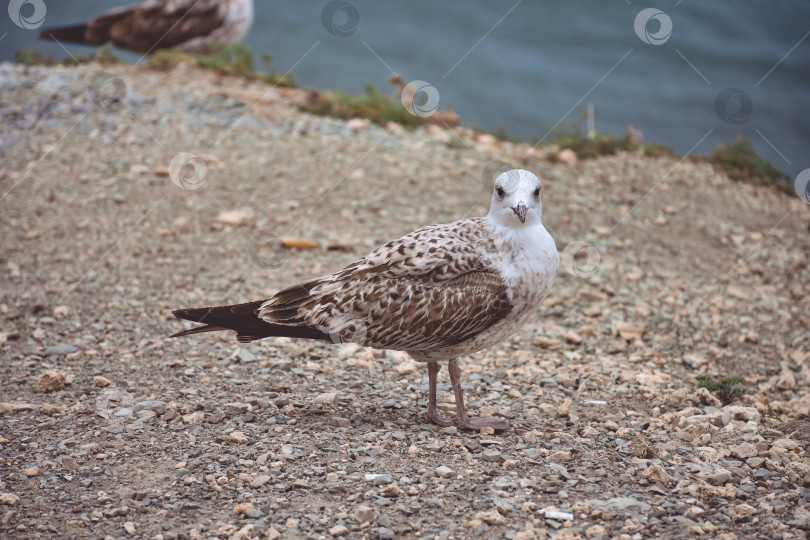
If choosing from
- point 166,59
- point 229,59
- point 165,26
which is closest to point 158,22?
point 165,26

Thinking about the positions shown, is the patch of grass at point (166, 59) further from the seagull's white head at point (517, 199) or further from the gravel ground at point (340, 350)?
the seagull's white head at point (517, 199)

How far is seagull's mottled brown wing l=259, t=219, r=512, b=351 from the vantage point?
4.82m

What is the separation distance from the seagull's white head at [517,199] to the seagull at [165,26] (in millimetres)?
8919

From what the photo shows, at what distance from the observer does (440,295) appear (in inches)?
192

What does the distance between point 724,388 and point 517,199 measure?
2.55 metres

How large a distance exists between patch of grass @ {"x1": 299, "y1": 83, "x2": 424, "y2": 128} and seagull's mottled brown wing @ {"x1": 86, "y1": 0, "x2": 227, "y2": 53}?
2.35 m

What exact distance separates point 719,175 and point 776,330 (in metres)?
4.10

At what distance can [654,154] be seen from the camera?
11.1 m

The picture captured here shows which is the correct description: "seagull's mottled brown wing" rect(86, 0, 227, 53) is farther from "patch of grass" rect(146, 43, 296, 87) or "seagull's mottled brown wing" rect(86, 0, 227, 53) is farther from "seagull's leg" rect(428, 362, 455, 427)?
"seagull's leg" rect(428, 362, 455, 427)

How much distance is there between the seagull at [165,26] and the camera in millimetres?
12359

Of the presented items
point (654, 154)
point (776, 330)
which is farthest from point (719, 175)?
point (776, 330)

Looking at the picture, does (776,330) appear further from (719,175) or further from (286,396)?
(286,396)

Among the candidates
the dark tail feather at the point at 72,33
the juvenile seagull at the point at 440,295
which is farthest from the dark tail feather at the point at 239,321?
the dark tail feather at the point at 72,33

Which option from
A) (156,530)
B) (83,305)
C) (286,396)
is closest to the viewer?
(156,530)
